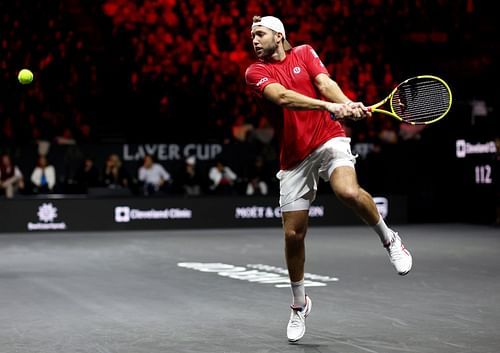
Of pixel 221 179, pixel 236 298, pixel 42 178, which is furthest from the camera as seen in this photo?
pixel 221 179

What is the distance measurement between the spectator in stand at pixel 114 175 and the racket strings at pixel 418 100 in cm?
1376

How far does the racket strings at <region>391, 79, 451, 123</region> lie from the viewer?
673cm

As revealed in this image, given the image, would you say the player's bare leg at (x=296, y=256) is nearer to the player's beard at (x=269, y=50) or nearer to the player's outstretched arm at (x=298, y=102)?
the player's outstretched arm at (x=298, y=102)

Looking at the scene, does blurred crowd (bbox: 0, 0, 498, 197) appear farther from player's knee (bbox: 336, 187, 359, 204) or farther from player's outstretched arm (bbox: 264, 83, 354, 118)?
player's knee (bbox: 336, 187, 359, 204)

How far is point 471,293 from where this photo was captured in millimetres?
9008

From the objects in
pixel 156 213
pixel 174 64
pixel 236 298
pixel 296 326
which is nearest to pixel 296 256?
pixel 296 326

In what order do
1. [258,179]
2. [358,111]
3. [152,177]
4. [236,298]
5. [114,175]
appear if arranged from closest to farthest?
[358,111] < [236,298] < [114,175] < [152,177] < [258,179]

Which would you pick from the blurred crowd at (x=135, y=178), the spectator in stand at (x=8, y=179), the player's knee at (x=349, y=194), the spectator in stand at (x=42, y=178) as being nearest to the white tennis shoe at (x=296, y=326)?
the player's knee at (x=349, y=194)

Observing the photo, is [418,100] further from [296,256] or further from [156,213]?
[156,213]

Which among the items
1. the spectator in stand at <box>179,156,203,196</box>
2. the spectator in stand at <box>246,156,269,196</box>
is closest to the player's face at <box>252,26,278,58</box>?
the spectator in stand at <box>179,156,203,196</box>

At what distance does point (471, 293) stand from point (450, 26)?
1951 cm

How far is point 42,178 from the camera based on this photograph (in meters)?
19.9

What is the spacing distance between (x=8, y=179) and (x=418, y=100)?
14.3 m

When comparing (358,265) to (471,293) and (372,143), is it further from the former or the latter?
(372,143)
